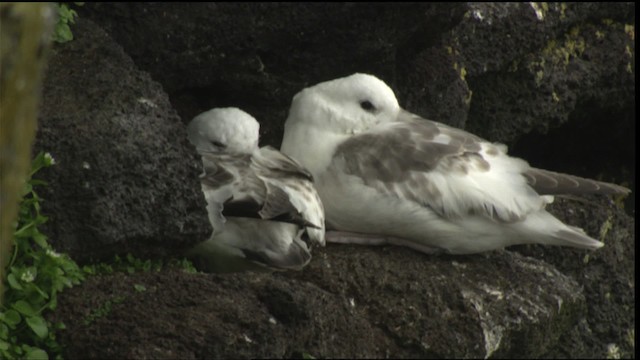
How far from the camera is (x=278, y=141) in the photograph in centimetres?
570

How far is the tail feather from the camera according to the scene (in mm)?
4824

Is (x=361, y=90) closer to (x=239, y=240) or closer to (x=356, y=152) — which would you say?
(x=356, y=152)

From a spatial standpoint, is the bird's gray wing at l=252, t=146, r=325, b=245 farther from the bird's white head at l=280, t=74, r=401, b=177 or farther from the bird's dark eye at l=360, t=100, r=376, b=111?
the bird's dark eye at l=360, t=100, r=376, b=111

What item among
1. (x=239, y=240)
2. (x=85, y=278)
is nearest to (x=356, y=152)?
(x=239, y=240)

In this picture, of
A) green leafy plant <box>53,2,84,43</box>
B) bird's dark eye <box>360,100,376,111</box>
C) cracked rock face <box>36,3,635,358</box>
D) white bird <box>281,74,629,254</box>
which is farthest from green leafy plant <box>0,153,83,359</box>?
bird's dark eye <box>360,100,376,111</box>

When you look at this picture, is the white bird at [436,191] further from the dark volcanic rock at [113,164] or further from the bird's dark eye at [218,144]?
the dark volcanic rock at [113,164]

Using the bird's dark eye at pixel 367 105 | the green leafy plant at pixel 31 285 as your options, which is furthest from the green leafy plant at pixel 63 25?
the bird's dark eye at pixel 367 105

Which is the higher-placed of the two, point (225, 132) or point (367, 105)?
point (367, 105)

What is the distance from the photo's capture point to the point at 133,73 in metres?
4.32

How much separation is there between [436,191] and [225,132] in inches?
32.3

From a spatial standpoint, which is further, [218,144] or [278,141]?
[278,141]

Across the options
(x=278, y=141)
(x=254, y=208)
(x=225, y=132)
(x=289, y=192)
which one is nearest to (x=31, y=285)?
(x=254, y=208)

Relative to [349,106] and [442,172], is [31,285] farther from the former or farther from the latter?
[349,106]

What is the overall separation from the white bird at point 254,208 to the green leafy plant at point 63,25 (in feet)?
2.30
